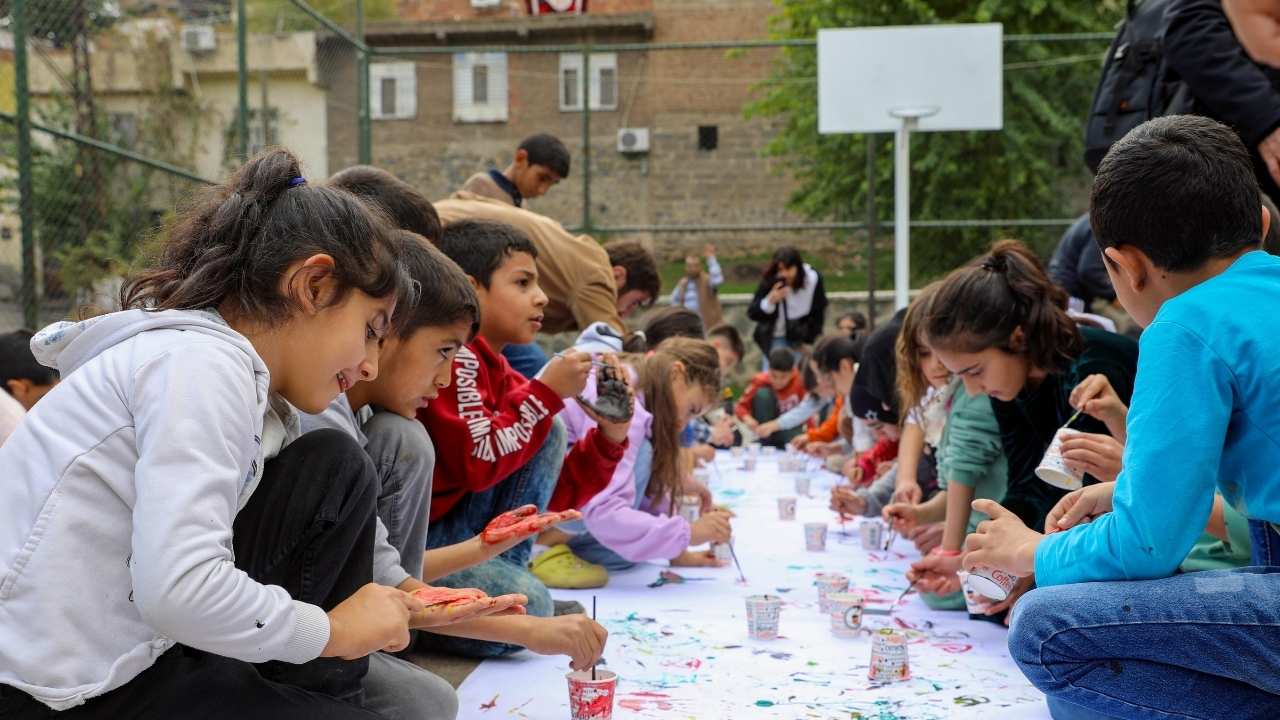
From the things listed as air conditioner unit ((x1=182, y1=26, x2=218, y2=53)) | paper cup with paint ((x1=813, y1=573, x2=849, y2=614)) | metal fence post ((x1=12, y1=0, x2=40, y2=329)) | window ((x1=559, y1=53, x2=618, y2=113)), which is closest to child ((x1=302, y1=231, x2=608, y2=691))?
paper cup with paint ((x1=813, y1=573, x2=849, y2=614))

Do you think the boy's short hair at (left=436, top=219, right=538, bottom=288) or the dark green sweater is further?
the boy's short hair at (left=436, top=219, right=538, bottom=288)

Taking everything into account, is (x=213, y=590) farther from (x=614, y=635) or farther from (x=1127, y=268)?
(x=614, y=635)

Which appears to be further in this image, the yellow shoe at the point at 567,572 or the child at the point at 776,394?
the child at the point at 776,394

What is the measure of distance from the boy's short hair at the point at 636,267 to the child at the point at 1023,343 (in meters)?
2.80

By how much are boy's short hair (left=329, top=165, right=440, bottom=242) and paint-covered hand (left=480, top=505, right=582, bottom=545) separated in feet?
3.04

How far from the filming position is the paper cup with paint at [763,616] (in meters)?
2.92

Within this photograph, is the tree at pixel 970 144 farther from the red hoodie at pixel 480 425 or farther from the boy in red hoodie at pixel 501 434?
the red hoodie at pixel 480 425

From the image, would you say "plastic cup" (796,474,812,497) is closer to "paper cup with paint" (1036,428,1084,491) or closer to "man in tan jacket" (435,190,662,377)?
"man in tan jacket" (435,190,662,377)

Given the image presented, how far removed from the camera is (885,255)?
34.6 feet

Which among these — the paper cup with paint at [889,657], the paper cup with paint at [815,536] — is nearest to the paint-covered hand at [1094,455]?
the paper cup with paint at [889,657]

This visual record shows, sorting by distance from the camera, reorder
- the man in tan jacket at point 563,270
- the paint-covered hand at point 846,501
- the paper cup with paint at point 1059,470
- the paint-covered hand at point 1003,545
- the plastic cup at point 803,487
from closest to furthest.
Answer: the paint-covered hand at point 1003,545 < the paper cup with paint at point 1059,470 < the paint-covered hand at point 846,501 < the man in tan jacket at point 563,270 < the plastic cup at point 803,487

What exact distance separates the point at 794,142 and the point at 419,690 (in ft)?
41.4

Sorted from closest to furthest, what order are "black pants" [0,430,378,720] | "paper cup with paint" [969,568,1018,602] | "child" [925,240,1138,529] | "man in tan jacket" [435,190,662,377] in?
"black pants" [0,430,378,720], "paper cup with paint" [969,568,1018,602], "child" [925,240,1138,529], "man in tan jacket" [435,190,662,377]

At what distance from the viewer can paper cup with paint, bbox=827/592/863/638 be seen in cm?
294
